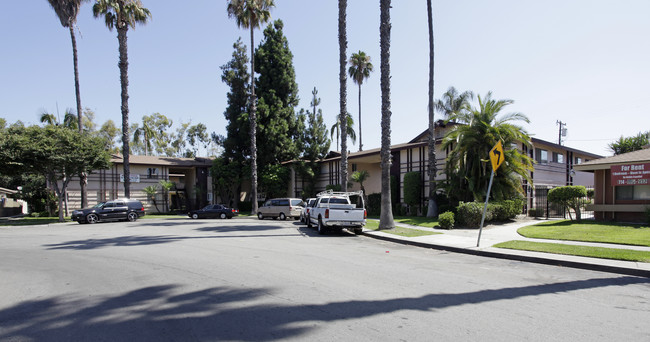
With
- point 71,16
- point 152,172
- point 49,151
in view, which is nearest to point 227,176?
point 152,172

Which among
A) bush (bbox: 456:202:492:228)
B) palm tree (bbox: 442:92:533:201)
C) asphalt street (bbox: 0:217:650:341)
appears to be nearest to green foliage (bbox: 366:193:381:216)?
palm tree (bbox: 442:92:533:201)

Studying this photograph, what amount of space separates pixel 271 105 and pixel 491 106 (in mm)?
22511

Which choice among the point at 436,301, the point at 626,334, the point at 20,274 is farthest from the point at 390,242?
the point at 20,274

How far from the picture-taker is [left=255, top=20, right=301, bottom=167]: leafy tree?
37.9 m

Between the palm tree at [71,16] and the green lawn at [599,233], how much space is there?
113 feet

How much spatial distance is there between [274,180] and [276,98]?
8148 millimetres

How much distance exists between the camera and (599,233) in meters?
14.6

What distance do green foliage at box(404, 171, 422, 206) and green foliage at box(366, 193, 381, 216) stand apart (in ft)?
10.2

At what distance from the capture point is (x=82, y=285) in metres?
7.39

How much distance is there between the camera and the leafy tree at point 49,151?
83.8 ft

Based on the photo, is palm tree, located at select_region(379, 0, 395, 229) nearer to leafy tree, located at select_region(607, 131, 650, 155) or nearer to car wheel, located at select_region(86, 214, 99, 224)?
car wheel, located at select_region(86, 214, 99, 224)

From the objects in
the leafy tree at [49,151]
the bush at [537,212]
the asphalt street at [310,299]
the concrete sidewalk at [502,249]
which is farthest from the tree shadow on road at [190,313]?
the leafy tree at [49,151]

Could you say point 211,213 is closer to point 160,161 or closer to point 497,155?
point 160,161

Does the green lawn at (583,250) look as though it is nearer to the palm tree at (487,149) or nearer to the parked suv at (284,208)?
the palm tree at (487,149)
